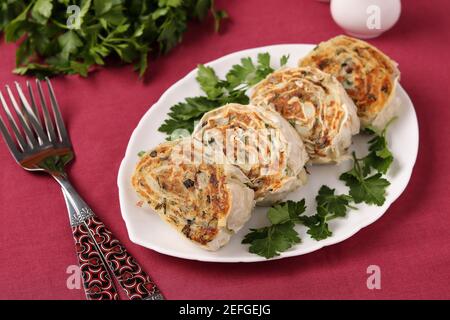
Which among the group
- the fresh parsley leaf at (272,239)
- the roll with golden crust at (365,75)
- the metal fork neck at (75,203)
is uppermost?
the roll with golden crust at (365,75)

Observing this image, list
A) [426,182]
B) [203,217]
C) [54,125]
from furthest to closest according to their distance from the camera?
1. [54,125]
2. [426,182]
3. [203,217]

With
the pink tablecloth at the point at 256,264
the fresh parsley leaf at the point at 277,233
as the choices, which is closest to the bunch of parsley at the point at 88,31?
the pink tablecloth at the point at 256,264

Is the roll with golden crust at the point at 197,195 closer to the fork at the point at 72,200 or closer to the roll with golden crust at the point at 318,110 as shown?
the fork at the point at 72,200

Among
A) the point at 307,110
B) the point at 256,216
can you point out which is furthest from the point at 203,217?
the point at 307,110

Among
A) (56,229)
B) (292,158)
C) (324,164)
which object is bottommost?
(56,229)

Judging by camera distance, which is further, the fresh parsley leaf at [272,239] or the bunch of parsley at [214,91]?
the bunch of parsley at [214,91]

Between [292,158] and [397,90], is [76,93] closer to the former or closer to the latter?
[292,158]
